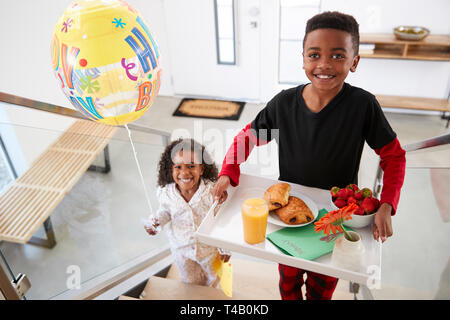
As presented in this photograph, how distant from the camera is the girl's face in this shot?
153 cm

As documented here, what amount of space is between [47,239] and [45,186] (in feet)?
1.05

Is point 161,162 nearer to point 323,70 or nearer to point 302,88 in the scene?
point 302,88

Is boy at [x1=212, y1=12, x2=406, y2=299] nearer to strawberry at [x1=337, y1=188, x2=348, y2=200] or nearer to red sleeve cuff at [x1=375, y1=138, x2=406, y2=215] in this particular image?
red sleeve cuff at [x1=375, y1=138, x2=406, y2=215]

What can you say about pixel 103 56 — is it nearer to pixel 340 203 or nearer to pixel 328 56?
pixel 328 56

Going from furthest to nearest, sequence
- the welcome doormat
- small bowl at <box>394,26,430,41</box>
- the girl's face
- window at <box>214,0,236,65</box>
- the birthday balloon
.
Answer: the welcome doormat → window at <box>214,0,236,65</box> → small bowl at <box>394,26,430,41</box> → the girl's face → the birthday balloon

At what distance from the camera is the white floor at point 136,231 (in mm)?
1622

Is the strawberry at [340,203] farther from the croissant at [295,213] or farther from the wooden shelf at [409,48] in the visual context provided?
the wooden shelf at [409,48]

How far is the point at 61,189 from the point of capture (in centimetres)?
206

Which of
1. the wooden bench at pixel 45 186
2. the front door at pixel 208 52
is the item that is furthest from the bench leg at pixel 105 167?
the front door at pixel 208 52

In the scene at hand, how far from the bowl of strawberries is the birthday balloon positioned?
3.03 feet

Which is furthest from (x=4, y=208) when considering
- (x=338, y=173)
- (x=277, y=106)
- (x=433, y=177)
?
(x=433, y=177)

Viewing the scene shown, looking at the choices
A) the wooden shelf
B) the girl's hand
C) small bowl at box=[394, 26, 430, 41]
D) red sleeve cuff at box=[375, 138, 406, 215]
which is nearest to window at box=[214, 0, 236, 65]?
the wooden shelf

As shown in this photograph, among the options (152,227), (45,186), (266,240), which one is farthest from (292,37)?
(266,240)

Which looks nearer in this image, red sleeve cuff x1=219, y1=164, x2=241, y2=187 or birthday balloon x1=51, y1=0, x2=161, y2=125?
red sleeve cuff x1=219, y1=164, x2=241, y2=187
